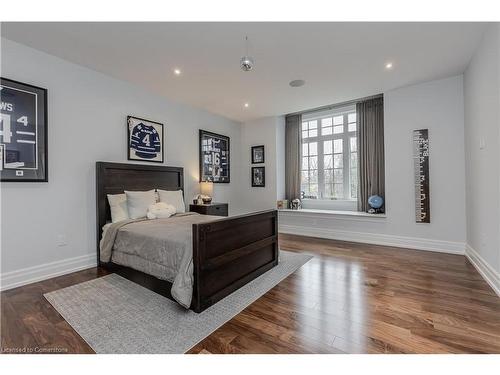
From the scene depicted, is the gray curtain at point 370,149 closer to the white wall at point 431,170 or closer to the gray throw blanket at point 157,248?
the white wall at point 431,170

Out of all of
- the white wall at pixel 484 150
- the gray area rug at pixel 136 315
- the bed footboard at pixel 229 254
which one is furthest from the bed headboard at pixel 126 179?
the white wall at pixel 484 150

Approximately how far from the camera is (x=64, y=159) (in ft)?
9.68

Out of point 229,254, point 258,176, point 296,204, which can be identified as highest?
point 258,176

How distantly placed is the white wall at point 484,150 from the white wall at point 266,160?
10.6ft

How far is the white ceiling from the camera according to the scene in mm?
2352

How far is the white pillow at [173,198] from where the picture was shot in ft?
12.4

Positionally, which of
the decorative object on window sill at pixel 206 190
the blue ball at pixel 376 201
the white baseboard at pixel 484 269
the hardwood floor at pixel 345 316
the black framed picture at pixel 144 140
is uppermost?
the black framed picture at pixel 144 140

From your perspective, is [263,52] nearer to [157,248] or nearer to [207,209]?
[157,248]

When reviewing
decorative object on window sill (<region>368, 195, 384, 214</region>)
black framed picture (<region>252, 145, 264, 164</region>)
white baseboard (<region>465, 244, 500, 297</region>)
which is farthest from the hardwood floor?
black framed picture (<region>252, 145, 264, 164</region>)

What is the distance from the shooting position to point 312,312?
1.99 metres

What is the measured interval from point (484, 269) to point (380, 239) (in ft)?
5.16

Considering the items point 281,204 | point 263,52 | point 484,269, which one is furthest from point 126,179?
point 484,269

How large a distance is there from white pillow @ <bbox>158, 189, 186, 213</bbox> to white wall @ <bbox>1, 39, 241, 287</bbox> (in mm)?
794

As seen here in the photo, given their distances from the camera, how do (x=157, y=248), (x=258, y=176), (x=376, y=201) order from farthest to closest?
(x=258, y=176) < (x=376, y=201) < (x=157, y=248)
